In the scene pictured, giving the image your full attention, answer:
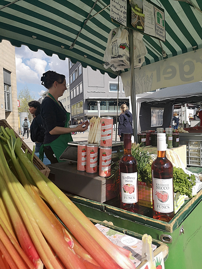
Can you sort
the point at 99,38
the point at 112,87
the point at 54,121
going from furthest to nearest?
1. the point at 112,87
2. the point at 99,38
3. the point at 54,121

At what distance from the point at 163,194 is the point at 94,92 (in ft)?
122

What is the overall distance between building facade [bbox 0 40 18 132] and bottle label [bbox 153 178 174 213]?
14.4 meters

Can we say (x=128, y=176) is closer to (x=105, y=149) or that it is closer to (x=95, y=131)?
(x=105, y=149)

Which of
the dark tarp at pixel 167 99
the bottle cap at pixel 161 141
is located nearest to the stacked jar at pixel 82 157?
the bottle cap at pixel 161 141

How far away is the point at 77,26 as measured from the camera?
296cm

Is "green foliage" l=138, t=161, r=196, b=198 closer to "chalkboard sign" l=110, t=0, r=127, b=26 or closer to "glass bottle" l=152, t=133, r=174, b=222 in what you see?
"glass bottle" l=152, t=133, r=174, b=222

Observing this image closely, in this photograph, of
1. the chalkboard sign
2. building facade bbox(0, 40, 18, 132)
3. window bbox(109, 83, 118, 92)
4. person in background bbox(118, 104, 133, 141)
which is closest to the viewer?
the chalkboard sign

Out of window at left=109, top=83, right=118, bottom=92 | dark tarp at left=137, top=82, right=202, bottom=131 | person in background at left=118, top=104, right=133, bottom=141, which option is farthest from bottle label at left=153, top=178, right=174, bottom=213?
window at left=109, top=83, right=118, bottom=92

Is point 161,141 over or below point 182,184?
over

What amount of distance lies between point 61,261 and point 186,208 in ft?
2.74

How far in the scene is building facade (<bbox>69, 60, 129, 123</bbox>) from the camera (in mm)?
36350

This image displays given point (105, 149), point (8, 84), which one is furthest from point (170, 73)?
point (8, 84)

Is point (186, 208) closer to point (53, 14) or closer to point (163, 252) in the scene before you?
point (163, 252)

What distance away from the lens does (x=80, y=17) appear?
2.81 m
